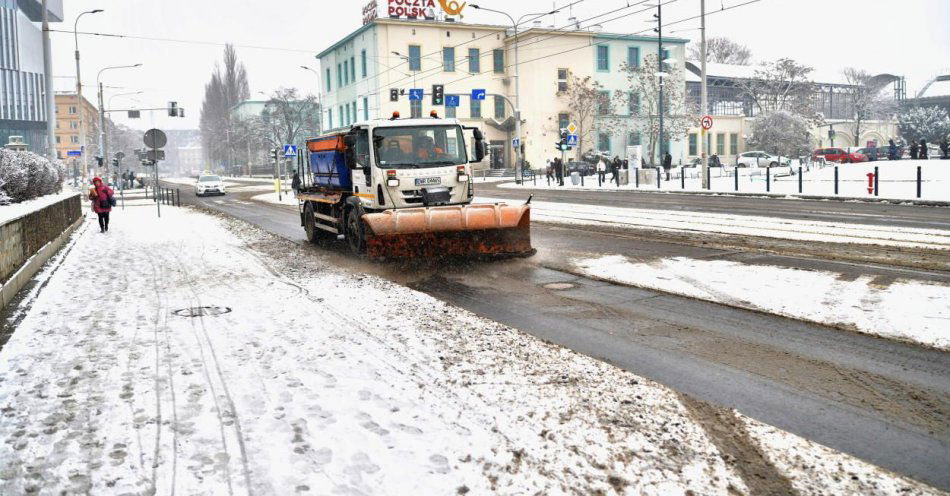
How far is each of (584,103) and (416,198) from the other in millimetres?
55540

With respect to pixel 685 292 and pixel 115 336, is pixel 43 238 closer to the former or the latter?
pixel 115 336

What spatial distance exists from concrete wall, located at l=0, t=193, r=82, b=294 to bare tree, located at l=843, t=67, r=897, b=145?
79657mm

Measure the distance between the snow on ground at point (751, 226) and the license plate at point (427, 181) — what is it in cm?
121

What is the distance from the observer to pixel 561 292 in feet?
31.4

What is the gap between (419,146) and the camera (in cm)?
1359

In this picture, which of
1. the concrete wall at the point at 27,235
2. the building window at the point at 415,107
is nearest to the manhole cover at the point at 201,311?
the concrete wall at the point at 27,235

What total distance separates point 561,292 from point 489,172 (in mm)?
56173

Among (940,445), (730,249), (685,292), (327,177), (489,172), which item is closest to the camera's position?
(940,445)

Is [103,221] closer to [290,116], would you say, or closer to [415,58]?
[415,58]

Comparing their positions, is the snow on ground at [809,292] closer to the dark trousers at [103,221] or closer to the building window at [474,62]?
the dark trousers at [103,221]

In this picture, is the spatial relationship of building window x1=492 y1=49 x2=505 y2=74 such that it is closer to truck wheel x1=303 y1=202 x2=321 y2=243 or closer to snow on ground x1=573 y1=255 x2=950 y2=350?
truck wheel x1=303 y1=202 x2=321 y2=243

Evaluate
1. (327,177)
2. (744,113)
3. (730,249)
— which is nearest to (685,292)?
(730,249)

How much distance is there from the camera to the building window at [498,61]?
66562mm

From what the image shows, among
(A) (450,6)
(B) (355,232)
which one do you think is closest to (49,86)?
(B) (355,232)
